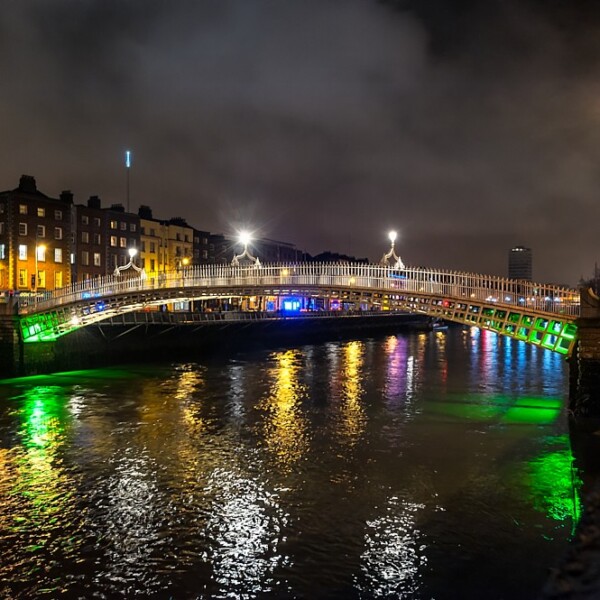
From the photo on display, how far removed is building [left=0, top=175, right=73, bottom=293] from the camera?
60844mm

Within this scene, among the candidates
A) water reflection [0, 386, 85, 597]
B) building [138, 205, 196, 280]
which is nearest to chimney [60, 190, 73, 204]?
Answer: building [138, 205, 196, 280]

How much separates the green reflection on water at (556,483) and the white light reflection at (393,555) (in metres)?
3.00

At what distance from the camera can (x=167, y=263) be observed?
86.7 meters

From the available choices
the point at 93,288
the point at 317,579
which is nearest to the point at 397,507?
the point at 317,579

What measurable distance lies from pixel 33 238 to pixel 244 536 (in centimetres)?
5850

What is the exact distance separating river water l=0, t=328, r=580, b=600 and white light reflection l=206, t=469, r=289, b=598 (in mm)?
48

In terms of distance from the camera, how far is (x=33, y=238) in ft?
207

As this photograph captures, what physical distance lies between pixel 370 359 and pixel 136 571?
39726 mm

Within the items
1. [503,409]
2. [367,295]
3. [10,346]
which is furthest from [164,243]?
[503,409]

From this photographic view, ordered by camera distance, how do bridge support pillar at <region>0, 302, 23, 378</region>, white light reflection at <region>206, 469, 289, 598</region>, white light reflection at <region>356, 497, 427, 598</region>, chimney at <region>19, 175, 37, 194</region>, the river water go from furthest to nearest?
1. chimney at <region>19, 175, 37, 194</region>
2. bridge support pillar at <region>0, 302, 23, 378</region>
3. the river water
4. white light reflection at <region>206, 469, 289, 598</region>
5. white light reflection at <region>356, 497, 427, 598</region>

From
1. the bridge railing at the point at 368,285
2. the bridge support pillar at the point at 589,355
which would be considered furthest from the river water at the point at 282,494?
the bridge railing at the point at 368,285

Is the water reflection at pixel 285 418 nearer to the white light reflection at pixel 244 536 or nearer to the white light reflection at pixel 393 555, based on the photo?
the white light reflection at pixel 244 536

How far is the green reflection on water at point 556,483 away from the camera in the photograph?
541 inches

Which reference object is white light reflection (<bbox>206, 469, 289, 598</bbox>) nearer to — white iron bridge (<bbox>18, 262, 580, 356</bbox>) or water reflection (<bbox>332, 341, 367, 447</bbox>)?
water reflection (<bbox>332, 341, 367, 447</bbox>)
